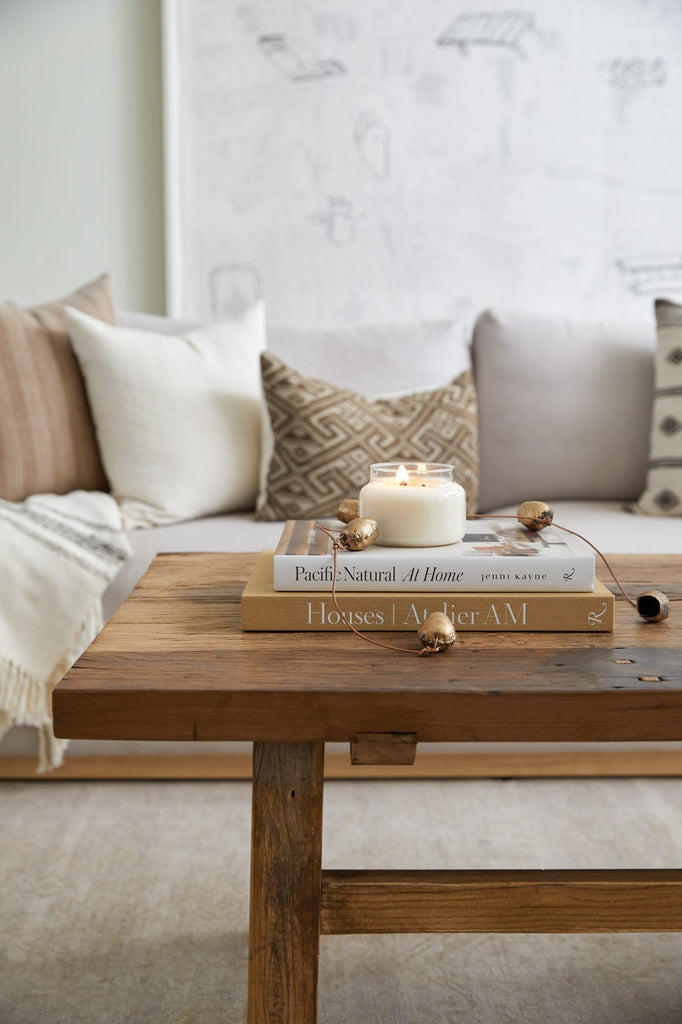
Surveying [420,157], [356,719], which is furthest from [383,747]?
[420,157]

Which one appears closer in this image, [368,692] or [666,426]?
[368,692]

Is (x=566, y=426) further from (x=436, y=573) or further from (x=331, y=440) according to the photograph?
(x=436, y=573)

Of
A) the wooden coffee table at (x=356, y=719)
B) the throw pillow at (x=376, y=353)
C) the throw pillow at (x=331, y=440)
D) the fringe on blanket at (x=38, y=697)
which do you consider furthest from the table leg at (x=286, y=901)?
the throw pillow at (x=376, y=353)

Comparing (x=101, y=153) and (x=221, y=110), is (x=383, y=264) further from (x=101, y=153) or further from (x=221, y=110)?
(x=101, y=153)

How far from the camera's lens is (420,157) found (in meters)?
2.82

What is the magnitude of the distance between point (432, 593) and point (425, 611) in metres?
0.02

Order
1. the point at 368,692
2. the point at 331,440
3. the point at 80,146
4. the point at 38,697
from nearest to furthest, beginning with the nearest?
the point at 368,692, the point at 38,697, the point at 331,440, the point at 80,146

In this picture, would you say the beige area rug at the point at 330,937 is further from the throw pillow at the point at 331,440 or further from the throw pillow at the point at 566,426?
the throw pillow at the point at 566,426

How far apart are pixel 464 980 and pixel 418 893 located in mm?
392

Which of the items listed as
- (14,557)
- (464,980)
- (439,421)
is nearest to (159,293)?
(439,421)

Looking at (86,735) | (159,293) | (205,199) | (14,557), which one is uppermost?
(205,199)

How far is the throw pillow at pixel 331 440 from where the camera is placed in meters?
1.89

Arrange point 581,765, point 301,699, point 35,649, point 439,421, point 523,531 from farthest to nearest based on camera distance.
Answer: point 439,421 → point 581,765 → point 35,649 → point 523,531 → point 301,699

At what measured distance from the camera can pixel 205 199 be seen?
283cm
